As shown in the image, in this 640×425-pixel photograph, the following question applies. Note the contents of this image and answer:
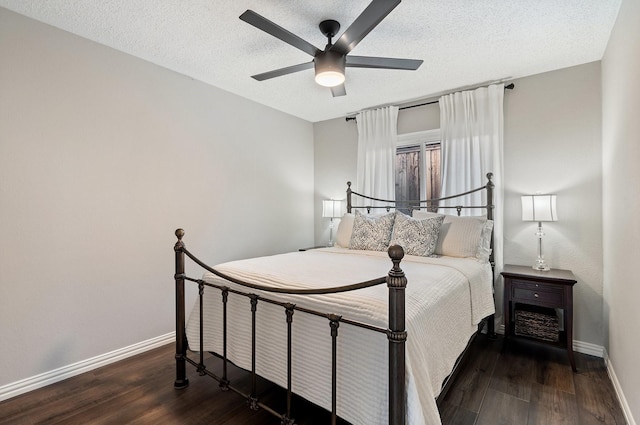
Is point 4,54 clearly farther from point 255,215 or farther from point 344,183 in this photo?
point 344,183

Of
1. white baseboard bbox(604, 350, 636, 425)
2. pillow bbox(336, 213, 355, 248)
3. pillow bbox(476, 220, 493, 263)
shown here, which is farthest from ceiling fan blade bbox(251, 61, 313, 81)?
white baseboard bbox(604, 350, 636, 425)

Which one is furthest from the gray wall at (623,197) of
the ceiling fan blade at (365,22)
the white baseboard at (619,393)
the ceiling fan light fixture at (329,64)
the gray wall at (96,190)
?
the gray wall at (96,190)

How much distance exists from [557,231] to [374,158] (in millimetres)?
2017

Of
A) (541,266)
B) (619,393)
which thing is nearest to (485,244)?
(541,266)

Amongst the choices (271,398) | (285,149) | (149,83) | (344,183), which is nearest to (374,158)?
(344,183)

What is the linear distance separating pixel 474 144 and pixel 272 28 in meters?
2.36

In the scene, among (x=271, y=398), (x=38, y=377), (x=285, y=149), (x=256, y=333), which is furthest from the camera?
(x=285, y=149)

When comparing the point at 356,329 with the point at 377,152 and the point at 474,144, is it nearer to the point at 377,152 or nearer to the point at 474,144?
the point at 474,144

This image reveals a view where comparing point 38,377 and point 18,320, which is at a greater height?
point 18,320

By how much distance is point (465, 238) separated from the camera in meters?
2.73

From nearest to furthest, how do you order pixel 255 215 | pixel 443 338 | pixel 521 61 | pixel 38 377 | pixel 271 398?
pixel 443 338
pixel 271 398
pixel 38 377
pixel 521 61
pixel 255 215

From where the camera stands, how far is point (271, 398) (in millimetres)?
2006

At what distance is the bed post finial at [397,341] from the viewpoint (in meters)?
1.19

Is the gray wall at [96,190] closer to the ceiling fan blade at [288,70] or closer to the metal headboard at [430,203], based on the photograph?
the ceiling fan blade at [288,70]
